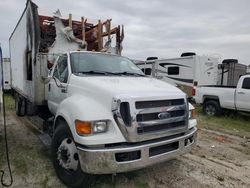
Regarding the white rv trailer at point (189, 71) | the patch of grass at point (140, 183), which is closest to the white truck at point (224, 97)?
the white rv trailer at point (189, 71)

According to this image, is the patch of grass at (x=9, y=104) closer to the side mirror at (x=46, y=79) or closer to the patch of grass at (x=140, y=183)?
the side mirror at (x=46, y=79)

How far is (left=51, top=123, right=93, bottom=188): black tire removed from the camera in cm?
372

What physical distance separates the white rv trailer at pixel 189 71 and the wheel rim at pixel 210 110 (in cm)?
266

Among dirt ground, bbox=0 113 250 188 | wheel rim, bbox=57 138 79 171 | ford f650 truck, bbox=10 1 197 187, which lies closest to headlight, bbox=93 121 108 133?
ford f650 truck, bbox=10 1 197 187

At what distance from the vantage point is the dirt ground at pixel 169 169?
13.8ft

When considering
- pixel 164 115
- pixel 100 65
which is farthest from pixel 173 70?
pixel 164 115

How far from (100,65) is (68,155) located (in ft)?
6.13

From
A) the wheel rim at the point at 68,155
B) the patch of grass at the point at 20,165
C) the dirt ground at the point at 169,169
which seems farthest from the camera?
the patch of grass at the point at 20,165

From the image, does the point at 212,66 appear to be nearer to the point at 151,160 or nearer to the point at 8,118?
the point at 8,118

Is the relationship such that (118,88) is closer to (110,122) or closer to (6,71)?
(110,122)

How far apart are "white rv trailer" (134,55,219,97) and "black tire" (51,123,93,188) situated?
10.9 meters

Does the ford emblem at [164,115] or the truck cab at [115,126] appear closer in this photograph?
the truck cab at [115,126]

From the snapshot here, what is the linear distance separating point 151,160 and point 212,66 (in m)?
12.2

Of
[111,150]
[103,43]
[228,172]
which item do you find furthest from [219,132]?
[111,150]
